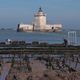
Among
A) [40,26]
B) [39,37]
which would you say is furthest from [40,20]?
[39,37]

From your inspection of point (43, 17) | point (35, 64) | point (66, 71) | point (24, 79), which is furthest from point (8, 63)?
point (43, 17)

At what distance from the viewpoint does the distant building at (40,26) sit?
10094cm

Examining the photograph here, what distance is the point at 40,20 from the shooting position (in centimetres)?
10194

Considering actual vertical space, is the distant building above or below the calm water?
above

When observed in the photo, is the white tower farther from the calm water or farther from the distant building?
the calm water

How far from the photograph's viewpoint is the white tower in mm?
100562

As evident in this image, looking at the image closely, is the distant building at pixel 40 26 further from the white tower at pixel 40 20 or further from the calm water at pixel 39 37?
the calm water at pixel 39 37

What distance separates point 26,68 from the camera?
25.9 metres

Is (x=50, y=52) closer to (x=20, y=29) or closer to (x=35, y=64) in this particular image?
(x=35, y=64)

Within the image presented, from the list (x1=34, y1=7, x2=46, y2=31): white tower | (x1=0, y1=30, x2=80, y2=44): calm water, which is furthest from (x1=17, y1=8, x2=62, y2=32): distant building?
(x1=0, y1=30, x2=80, y2=44): calm water

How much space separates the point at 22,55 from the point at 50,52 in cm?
192

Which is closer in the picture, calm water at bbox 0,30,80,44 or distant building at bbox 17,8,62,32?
calm water at bbox 0,30,80,44

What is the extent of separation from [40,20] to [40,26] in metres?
2.86

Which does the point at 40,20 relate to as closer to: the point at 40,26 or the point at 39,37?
the point at 40,26
